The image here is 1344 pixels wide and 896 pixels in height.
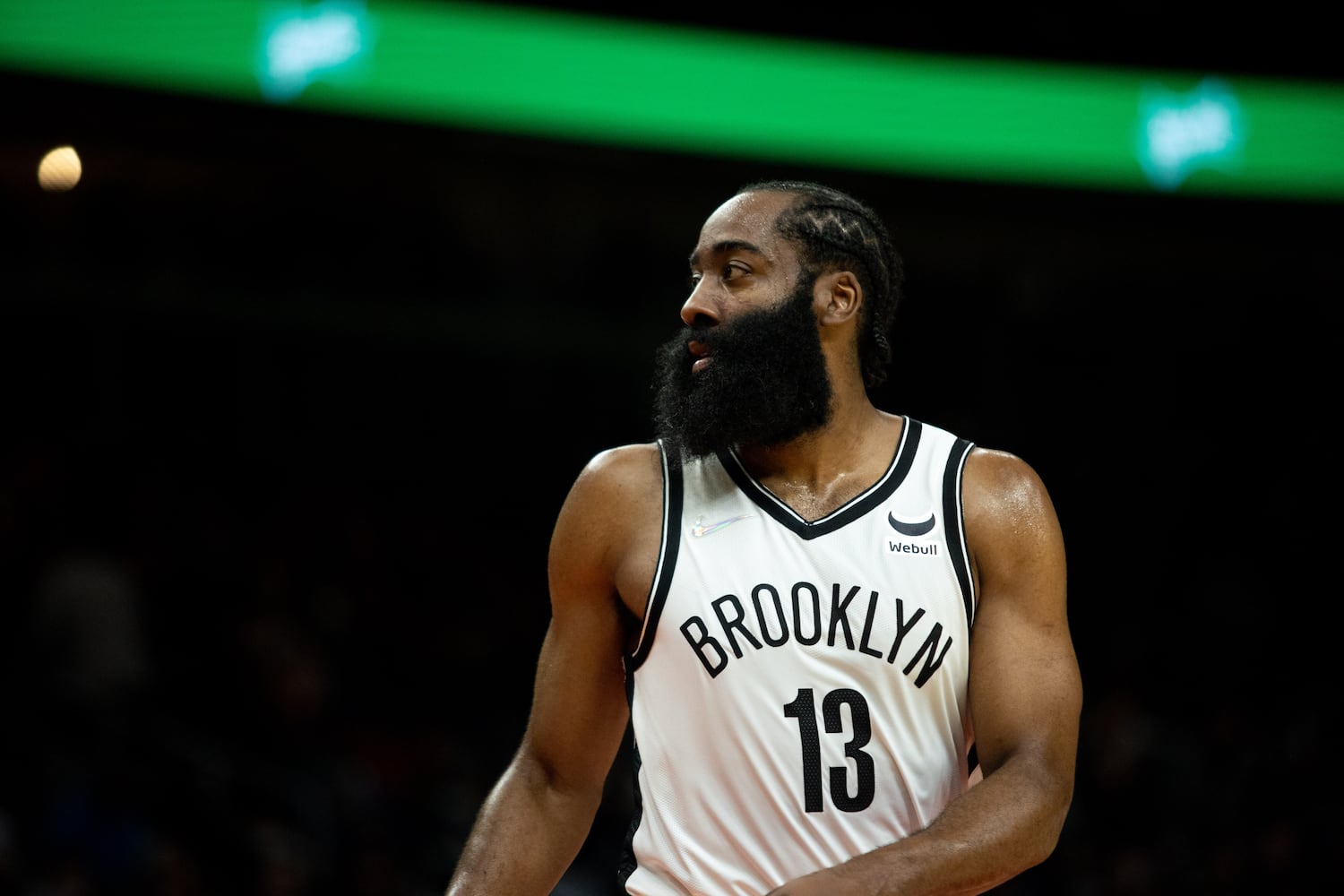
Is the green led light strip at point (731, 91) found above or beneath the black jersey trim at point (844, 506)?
above

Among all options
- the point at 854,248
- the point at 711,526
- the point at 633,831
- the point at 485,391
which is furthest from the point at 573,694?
the point at 485,391

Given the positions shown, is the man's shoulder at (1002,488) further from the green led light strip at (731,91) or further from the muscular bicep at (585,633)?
the green led light strip at (731,91)

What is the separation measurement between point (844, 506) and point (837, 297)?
0.46m

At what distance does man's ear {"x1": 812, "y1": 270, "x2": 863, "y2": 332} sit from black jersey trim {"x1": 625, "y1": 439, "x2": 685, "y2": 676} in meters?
0.43

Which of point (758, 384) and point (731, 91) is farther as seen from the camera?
point (731, 91)

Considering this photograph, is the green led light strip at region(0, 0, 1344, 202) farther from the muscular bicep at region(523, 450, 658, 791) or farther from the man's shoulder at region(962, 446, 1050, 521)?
the man's shoulder at region(962, 446, 1050, 521)

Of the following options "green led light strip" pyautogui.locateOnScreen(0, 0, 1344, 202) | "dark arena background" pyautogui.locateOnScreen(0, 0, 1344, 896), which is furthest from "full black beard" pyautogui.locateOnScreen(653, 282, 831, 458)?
"green led light strip" pyautogui.locateOnScreen(0, 0, 1344, 202)

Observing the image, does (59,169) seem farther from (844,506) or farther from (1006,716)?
(1006,716)

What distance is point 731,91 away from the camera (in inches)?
304

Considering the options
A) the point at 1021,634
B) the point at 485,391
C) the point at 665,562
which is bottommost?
the point at 1021,634

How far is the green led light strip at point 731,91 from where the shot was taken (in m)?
6.98

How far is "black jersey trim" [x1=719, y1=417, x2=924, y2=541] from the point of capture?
2930 mm

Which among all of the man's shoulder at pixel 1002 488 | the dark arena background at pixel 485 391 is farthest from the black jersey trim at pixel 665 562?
the dark arena background at pixel 485 391

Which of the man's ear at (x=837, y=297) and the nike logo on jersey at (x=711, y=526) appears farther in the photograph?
the man's ear at (x=837, y=297)
